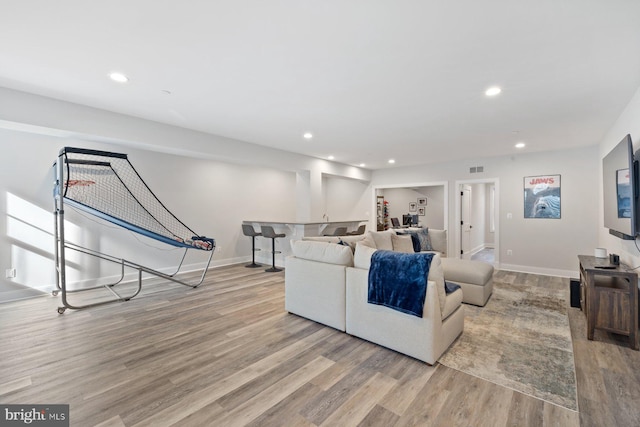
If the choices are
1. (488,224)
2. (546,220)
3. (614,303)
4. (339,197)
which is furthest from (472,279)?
(488,224)

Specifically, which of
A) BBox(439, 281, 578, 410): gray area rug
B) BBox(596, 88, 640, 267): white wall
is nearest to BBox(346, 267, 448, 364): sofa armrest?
BBox(439, 281, 578, 410): gray area rug

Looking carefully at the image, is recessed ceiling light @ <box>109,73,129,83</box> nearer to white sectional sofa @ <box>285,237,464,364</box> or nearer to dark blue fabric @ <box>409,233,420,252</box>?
white sectional sofa @ <box>285,237,464,364</box>

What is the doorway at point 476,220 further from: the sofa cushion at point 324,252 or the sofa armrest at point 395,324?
the sofa cushion at point 324,252

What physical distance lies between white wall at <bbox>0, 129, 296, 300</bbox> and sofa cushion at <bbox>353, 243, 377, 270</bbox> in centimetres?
435

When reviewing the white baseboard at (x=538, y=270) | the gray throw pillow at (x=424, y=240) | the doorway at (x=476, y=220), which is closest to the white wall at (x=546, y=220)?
the white baseboard at (x=538, y=270)

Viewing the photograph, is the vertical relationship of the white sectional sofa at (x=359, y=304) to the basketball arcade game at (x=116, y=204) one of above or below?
below

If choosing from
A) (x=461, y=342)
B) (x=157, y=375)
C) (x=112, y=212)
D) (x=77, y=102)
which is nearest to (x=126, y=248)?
(x=112, y=212)

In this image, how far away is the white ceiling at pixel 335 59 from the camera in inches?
73.3

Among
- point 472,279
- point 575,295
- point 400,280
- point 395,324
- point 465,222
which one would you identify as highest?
point 465,222

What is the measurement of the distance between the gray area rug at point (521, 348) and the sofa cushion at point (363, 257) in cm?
105

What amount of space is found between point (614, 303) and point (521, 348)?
3.39ft

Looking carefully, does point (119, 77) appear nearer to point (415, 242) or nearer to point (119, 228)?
point (119, 228)

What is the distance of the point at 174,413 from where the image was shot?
1812 mm

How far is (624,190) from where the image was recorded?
2.94m
